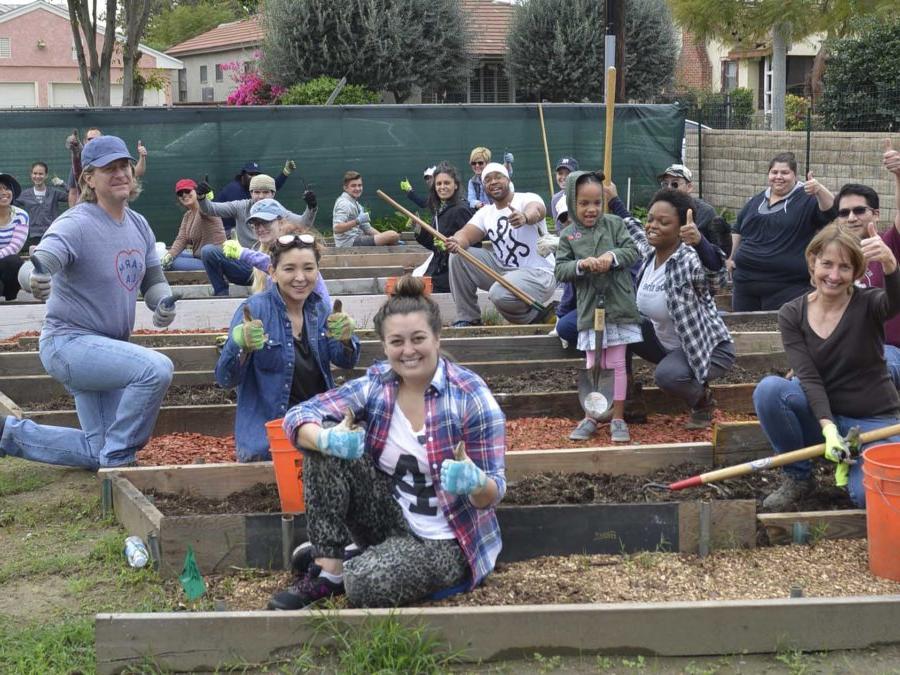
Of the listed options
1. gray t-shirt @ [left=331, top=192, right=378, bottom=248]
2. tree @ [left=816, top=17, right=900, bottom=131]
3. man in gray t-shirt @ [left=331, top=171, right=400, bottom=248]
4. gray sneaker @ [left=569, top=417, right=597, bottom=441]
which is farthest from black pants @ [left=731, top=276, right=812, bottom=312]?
tree @ [left=816, top=17, right=900, bottom=131]

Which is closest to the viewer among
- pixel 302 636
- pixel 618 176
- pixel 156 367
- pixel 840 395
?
pixel 302 636

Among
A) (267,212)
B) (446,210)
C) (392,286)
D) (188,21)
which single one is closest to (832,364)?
(392,286)

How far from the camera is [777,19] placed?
85.4 feet

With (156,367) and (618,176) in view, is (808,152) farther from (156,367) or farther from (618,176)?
(156,367)

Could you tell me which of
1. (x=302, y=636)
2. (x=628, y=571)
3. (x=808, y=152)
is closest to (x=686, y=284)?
(x=628, y=571)

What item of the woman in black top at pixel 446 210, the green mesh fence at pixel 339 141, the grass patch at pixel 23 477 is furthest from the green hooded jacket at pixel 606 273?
the green mesh fence at pixel 339 141

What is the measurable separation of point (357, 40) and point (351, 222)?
12.9 m

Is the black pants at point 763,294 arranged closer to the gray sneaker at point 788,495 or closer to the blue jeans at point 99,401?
the gray sneaker at point 788,495

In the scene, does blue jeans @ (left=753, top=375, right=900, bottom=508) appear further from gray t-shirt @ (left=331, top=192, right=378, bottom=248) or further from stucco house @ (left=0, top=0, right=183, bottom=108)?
stucco house @ (left=0, top=0, right=183, bottom=108)

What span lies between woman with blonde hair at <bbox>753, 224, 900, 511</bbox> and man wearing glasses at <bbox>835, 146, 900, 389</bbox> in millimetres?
632

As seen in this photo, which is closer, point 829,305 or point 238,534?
point 238,534

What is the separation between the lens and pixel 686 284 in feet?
20.5

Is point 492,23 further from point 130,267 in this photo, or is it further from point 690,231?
point 130,267

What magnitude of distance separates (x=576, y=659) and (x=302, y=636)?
91 centimetres
